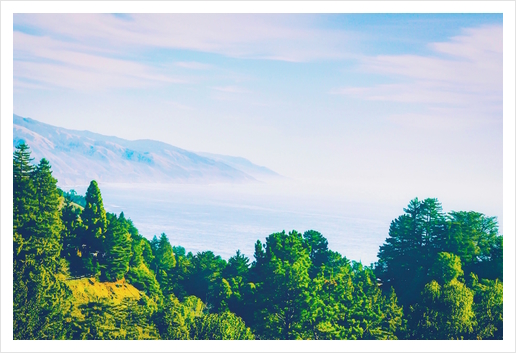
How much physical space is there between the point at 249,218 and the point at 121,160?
7.74 m

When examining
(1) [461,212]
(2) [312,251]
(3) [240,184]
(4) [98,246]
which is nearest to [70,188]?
(4) [98,246]

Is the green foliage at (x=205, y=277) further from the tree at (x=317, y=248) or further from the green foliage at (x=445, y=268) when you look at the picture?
the green foliage at (x=445, y=268)

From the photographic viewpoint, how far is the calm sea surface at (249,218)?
919 inches

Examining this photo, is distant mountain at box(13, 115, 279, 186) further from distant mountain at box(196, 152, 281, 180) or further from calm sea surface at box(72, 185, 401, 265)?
calm sea surface at box(72, 185, 401, 265)

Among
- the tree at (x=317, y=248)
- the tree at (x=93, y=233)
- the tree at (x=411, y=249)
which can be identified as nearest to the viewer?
the tree at (x=411, y=249)

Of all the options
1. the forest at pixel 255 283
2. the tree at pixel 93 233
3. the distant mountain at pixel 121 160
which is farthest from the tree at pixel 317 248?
the tree at pixel 93 233

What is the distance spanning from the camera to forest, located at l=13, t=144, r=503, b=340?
20.4 m

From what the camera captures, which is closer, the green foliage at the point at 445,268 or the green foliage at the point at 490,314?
the green foliage at the point at 490,314

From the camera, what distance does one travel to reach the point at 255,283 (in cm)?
2134

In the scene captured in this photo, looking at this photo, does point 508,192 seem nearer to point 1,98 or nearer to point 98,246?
point 98,246

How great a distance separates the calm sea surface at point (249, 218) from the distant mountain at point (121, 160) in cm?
126

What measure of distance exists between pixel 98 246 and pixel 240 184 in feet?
25.5

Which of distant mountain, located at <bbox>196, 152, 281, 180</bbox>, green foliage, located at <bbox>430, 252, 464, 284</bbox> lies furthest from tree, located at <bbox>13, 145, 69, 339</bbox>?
green foliage, located at <bbox>430, 252, 464, 284</bbox>

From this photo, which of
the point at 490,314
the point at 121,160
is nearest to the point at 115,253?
the point at 121,160
